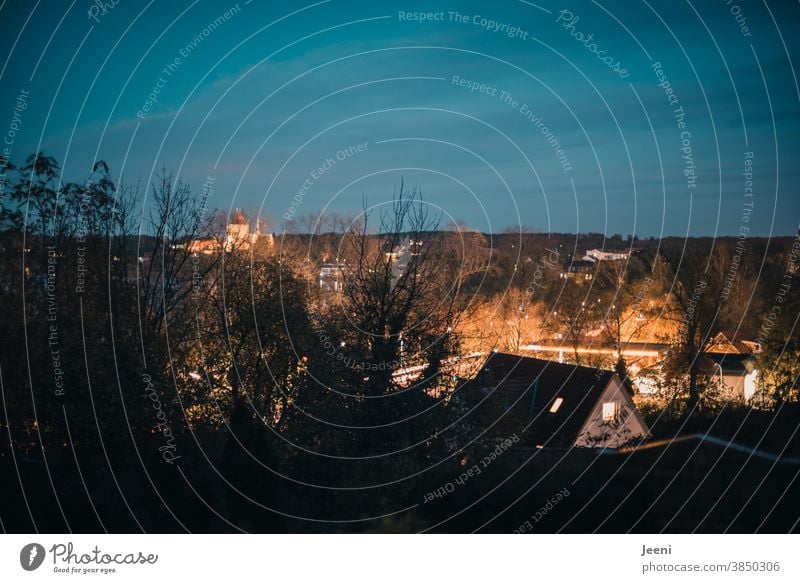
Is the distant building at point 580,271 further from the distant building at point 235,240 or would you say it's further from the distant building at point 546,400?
the distant building at point 235,240

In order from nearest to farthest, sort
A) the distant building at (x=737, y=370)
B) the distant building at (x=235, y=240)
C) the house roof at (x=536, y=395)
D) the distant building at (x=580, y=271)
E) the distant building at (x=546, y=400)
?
the distant building at (x=546, y=400) → the house roof at (x=536, y=395) → the distant building at (x=235, y=240) → the distant building at (x=737, y=370) → the distant building at (x=580, y=271)

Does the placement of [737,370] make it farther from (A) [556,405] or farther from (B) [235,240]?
(B) [235,240]

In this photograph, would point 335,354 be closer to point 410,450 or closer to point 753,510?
point 410,450

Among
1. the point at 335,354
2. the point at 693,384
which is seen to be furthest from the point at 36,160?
the point at 693,384

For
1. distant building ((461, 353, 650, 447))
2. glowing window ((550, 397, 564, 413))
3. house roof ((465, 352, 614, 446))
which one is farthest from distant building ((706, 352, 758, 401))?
glowing window ((550, 397, 564, 413))

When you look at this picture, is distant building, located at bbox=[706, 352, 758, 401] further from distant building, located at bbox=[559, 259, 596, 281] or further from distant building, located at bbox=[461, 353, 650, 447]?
distant building, located at bbox=[559, 259, 596, 281]

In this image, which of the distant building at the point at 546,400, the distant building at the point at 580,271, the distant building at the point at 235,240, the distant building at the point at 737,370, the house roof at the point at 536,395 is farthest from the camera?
the distant building at the point at 580,271

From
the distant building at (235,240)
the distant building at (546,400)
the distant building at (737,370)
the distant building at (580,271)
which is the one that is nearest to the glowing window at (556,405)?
the distant building at (546,400)

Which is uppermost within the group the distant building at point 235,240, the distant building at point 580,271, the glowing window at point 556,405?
the distant building at point 235,240
